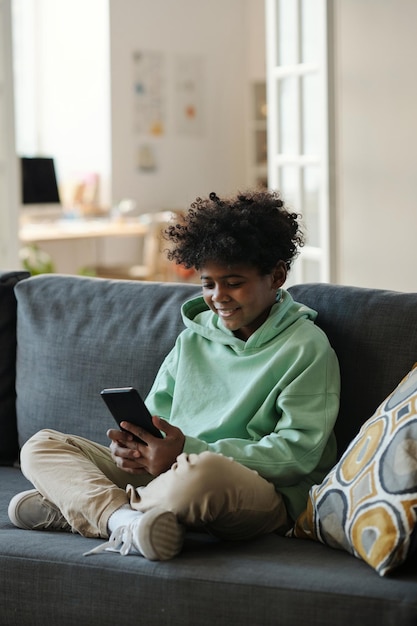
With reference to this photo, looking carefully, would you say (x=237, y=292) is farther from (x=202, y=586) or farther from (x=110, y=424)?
(x=202, y=586)

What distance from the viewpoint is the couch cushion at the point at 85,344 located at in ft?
8.05

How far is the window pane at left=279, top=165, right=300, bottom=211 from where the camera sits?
14.8 ft

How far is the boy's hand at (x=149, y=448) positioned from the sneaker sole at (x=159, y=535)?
0.19 m

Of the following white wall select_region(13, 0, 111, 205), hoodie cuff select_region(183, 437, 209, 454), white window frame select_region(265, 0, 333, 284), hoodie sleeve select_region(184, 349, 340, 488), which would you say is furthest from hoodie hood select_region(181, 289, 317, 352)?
white wall select_region(13, 0, 111, 205)

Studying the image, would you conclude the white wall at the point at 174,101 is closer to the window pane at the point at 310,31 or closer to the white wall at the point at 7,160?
the white wall at the point at 7,160

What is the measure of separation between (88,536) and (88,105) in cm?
639

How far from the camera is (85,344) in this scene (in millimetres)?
2529

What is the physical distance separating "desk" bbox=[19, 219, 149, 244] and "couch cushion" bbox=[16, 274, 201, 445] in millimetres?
4226

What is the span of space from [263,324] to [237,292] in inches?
3.5

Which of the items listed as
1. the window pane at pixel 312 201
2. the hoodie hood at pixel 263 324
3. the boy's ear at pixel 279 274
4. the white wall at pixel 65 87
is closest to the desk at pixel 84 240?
the white wall at pixel 65 87

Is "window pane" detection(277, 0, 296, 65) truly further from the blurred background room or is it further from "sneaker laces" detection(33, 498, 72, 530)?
"sneaker laces" detection(33, 498, 72, 530)

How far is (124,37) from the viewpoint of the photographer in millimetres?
7871

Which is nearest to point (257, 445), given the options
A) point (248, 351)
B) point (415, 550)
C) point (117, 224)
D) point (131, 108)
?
point (248, 351)

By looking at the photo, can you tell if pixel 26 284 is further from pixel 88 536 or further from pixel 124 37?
pixel 124 37
